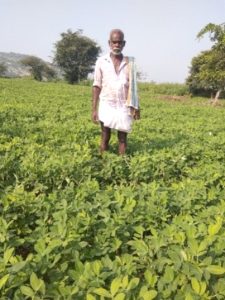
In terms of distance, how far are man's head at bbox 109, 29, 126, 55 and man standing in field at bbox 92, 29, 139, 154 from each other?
0.05 ft

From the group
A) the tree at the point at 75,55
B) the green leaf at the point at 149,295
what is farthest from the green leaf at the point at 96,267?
the tree at the point at 75,55

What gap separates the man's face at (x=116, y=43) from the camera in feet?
18.1

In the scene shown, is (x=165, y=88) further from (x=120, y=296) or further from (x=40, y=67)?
(x=120, y=296)

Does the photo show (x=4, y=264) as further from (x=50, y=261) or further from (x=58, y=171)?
(x=58, y=171)

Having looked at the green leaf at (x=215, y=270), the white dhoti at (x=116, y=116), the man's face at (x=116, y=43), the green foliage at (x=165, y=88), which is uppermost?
the man's face at (x=116, y=43)

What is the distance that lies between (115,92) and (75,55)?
201 feet

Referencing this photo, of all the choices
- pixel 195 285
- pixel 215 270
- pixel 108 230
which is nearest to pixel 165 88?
pixel 108 230

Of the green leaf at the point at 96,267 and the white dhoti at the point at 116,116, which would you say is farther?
the white dhoti at the point at 116,116

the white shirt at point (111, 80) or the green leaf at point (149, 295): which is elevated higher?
the white shirt at point (111, 80)

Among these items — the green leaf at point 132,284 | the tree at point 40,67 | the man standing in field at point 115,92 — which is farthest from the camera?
the tree at point 40,67

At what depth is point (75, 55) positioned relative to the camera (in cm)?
6531

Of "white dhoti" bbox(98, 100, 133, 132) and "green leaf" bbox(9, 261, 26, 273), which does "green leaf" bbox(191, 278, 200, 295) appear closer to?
"green leaf" bbox(9, 261, 26, 273)

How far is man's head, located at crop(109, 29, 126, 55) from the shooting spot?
5.50m

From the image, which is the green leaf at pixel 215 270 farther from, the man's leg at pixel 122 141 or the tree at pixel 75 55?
the tree at pixel 75 55
